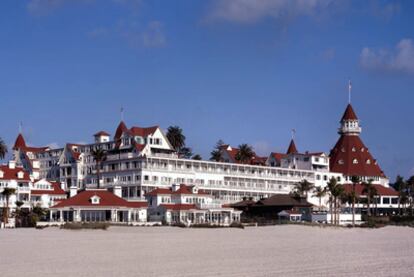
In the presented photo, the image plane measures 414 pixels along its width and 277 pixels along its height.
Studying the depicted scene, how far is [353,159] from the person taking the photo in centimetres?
11806

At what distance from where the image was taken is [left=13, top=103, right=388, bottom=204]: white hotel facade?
90.7 m

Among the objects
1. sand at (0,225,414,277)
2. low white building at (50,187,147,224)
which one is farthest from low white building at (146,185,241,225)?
sand at (0,225,414,277)

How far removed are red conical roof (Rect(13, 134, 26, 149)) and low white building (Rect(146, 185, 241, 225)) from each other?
36438 mm

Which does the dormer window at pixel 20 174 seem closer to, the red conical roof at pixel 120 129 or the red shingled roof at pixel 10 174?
the red shingled roof at pixel 10 174

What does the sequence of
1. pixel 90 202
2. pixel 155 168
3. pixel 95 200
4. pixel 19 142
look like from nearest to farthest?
pixel 90 202 → pixel 95 200 → pixel 155 168 → pixel 19 142

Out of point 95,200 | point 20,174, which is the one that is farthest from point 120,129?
point 95,200

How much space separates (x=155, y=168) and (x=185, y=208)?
15081 millimetres

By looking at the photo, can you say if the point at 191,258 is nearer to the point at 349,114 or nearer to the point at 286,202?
the point at 286,202

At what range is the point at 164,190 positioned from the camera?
81.8 meters

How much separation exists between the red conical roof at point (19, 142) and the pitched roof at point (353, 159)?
5131 cm

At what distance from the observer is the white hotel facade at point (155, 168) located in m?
90.7

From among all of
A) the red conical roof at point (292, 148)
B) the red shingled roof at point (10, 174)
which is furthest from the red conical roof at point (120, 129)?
the red conical roof at point (292, 148)

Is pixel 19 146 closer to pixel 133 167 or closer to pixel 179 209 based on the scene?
pixel 133 167

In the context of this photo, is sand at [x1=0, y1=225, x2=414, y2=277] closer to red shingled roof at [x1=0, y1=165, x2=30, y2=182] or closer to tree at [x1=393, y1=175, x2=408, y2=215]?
red shingled roof at [x1=0, y1=165, x2=30, y2=182]
